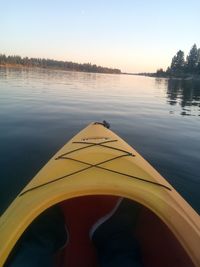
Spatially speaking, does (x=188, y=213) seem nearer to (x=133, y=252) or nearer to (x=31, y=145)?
(x=133, y=252)

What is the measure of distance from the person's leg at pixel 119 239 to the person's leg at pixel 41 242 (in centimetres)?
61

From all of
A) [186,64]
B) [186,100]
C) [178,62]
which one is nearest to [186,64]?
[186,64]

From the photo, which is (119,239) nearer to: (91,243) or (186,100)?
(91,243)

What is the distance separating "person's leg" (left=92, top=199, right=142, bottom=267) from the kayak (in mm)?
128

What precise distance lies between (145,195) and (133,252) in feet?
3.97

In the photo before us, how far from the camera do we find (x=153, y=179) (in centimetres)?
342

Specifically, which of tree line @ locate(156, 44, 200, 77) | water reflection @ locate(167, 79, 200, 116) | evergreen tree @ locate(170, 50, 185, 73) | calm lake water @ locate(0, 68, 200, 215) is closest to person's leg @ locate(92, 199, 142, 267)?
calm lake water @ locate(0, 68, 200, 215)

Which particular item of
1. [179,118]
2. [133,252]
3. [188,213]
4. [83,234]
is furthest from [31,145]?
[179,118]

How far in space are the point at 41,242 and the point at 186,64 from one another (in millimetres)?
104436

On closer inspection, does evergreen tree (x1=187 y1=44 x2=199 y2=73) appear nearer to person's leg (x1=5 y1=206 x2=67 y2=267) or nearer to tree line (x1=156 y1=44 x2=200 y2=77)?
tree line (x1=156 y1=44 x2=200 y2=77)

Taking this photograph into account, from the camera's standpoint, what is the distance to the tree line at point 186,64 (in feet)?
301

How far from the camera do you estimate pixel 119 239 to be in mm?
3842

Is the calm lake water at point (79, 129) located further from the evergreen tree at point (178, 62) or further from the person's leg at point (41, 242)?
the evergreen tree at point (178, 62)

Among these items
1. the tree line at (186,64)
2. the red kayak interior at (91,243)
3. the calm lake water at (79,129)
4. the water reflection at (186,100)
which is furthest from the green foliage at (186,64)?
the red kayak interior at (91,243)
